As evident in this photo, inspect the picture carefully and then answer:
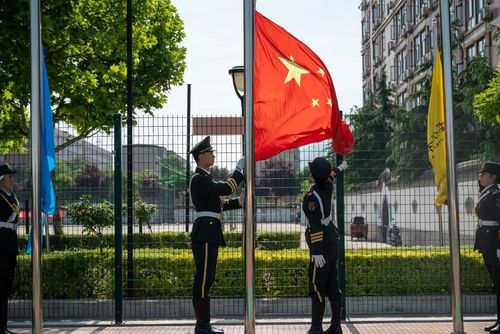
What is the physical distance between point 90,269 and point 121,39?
935cm

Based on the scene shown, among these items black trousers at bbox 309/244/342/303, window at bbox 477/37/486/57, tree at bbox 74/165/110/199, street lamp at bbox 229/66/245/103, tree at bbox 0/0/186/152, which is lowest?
black trousers at bbox 309/244/342/303

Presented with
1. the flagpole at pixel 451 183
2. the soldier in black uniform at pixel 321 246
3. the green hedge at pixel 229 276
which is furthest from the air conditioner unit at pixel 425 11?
the flagpole at pixel 451 183

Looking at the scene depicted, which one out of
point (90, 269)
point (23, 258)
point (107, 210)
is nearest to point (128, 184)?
point (90, 269)

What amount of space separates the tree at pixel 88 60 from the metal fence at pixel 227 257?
3.95 feet

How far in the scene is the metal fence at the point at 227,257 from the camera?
34.0ft

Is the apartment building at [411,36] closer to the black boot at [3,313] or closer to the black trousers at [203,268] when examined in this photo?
the black trousers at [203,268]

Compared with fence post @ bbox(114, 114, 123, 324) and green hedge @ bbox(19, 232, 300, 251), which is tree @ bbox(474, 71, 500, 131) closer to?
green hedge @ bbox(19, 232, 300, 251)

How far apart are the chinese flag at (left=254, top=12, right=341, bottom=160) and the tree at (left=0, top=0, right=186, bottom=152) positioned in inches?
192

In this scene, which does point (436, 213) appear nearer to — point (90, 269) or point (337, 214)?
point (337, 214)

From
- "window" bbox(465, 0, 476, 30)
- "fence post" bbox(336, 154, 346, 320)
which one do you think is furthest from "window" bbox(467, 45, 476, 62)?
"fence post" bbox(336, 154, 346, 320)

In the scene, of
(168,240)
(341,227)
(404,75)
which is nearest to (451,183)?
(341,227)

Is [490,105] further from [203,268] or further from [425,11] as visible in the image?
[425,11]

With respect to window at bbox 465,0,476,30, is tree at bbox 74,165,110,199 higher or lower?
lower

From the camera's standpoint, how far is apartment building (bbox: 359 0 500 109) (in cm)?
3906
